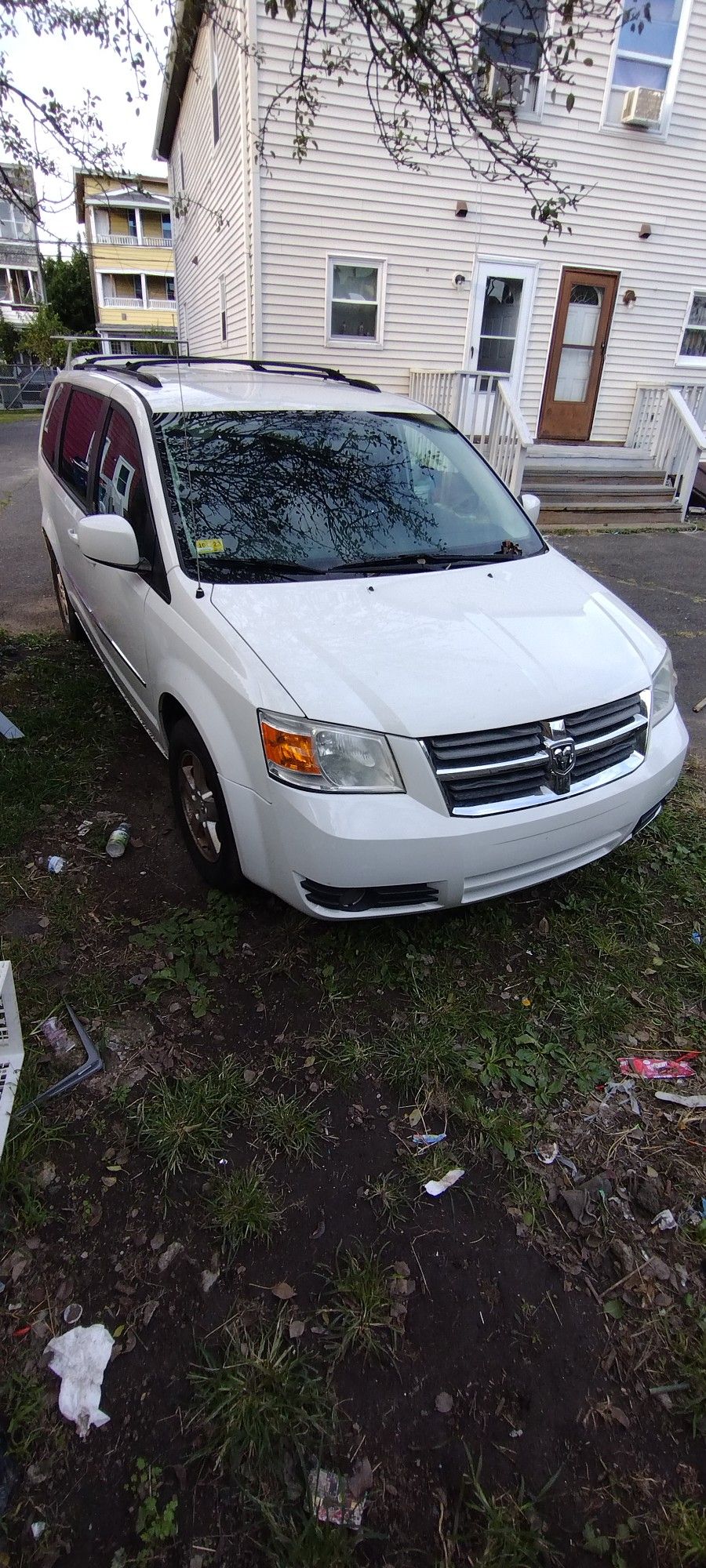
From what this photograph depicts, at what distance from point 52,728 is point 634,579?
5976 millimetres

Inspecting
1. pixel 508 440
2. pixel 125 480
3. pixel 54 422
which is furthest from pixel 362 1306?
pixel 508 440

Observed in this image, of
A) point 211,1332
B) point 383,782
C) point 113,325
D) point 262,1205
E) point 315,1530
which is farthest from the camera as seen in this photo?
point 113,325

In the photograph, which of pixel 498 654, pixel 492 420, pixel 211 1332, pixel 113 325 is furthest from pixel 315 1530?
pixel 113 325

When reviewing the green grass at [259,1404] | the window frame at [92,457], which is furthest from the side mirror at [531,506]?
the green grass at [259,1404]

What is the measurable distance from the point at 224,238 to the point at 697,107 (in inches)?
264

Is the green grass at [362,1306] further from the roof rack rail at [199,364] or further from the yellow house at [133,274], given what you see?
the yellow house at [133,274]

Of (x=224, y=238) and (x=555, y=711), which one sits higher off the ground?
(x=224, y=238)

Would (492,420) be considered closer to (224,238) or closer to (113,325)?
(224,238)

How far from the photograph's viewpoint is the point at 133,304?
132 feet

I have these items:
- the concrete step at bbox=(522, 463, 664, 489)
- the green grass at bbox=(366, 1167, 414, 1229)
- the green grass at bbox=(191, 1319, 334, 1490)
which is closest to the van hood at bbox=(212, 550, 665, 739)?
the green grass at bbox=(366, 1167, 414, 1229)

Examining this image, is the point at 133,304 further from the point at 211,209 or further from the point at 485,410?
the point at 485,410

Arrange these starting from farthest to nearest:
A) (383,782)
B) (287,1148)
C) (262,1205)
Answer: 1. (383,782)
2. (287,1148)
3. (262,1205)

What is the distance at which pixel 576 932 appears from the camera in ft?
9.77

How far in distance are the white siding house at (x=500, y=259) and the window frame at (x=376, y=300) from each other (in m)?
0.02
